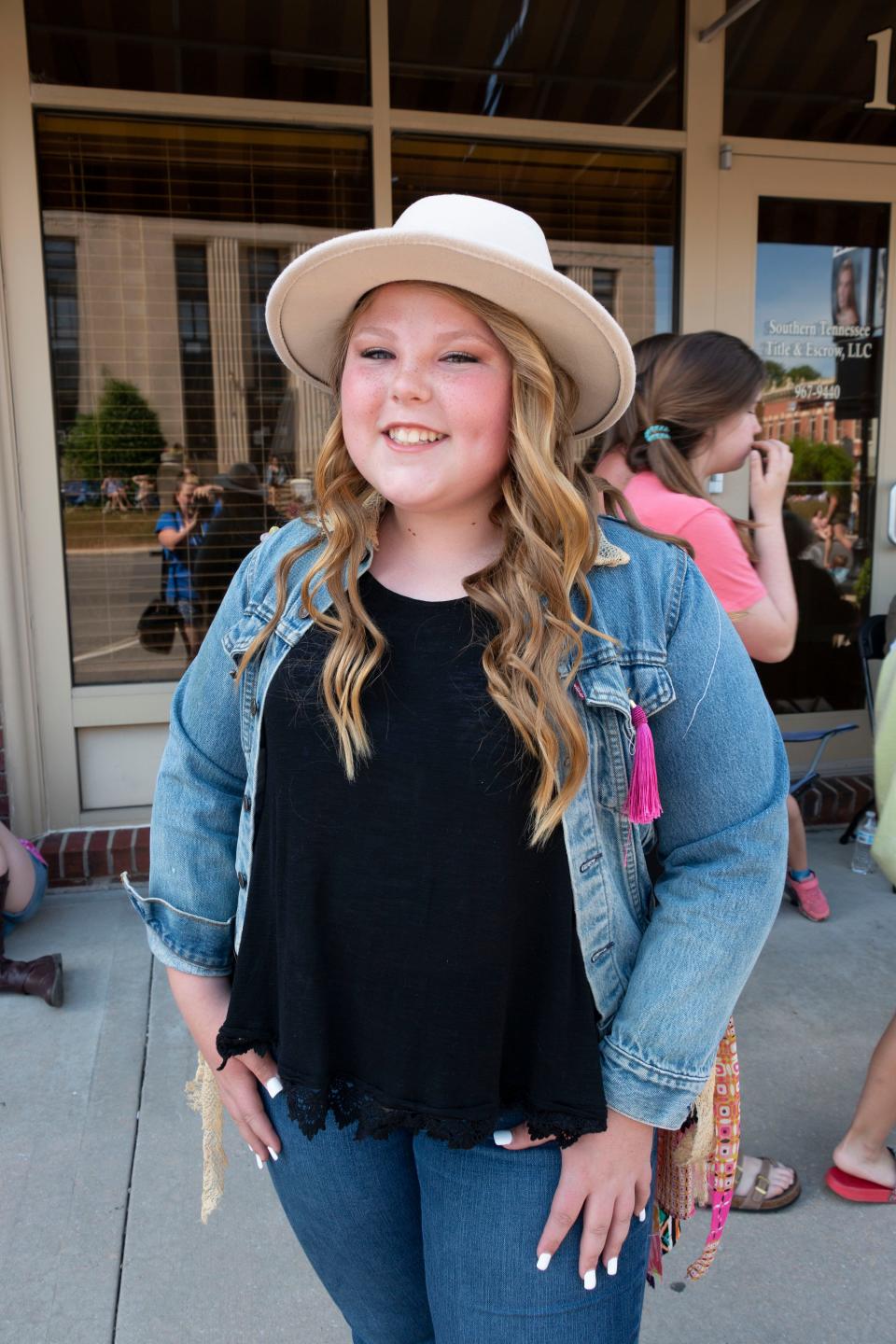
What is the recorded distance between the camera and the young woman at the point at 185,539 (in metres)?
4.36

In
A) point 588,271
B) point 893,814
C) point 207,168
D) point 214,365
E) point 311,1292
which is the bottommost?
point 311,1292

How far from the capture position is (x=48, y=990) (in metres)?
3.28

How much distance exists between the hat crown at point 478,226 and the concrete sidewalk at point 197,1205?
2.08 meters

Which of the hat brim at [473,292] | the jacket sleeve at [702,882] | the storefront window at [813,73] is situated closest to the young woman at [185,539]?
the storefront window at [813,73]

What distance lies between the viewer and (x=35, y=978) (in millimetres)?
3301

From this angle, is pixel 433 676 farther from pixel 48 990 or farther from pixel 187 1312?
pixel 48 990

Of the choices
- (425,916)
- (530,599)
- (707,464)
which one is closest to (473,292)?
(530,599)

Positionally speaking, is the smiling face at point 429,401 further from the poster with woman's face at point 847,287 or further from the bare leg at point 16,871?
the poster with woman's face at point 847,287

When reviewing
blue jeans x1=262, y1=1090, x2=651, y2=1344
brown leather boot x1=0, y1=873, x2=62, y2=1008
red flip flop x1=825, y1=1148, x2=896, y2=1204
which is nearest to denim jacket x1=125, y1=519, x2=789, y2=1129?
blue jeans x1=262, y1=1090, x2=651, y2=1344

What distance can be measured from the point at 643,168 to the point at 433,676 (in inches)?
156

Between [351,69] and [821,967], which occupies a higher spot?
[351,69]

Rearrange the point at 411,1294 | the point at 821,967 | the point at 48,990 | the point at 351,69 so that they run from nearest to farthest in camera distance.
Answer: the point at 411,1294 → the point at 48,990 → the point at 821,967 → the point at 351,69

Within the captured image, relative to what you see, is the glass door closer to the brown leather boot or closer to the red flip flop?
the red flip flop

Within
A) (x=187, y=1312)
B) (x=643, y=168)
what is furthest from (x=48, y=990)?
(x=643, y=168)
